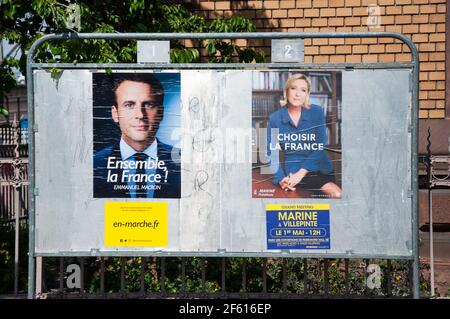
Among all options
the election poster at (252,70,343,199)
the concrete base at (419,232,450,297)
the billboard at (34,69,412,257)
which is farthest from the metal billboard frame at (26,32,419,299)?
the concrete base at (419,232,450,297)

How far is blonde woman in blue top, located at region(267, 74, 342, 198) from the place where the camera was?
6797 millimetres

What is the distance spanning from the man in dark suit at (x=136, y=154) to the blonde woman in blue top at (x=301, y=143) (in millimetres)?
961

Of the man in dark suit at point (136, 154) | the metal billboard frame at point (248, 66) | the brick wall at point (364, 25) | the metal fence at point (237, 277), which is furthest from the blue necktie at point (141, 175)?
the brick wall at point (364, 25)

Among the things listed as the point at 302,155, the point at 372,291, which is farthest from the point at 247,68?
the point at 372,291

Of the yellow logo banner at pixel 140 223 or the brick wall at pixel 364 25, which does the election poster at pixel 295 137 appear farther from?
the brick wall at pixel 364 25

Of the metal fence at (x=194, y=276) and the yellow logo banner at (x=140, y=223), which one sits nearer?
the yellow logo banner at (x=140, y=223)

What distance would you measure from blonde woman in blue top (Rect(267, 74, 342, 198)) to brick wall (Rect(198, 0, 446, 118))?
402cm

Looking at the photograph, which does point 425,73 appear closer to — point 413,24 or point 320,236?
point 413,24

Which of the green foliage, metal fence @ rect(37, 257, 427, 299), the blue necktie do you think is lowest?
metal fence @ rect(37, 257, 427, 299)

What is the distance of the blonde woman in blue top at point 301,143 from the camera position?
6797mm

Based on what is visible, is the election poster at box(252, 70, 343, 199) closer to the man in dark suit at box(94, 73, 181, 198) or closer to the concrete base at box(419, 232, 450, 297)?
the man in dark suit at box(94, 73, 181, 198)
